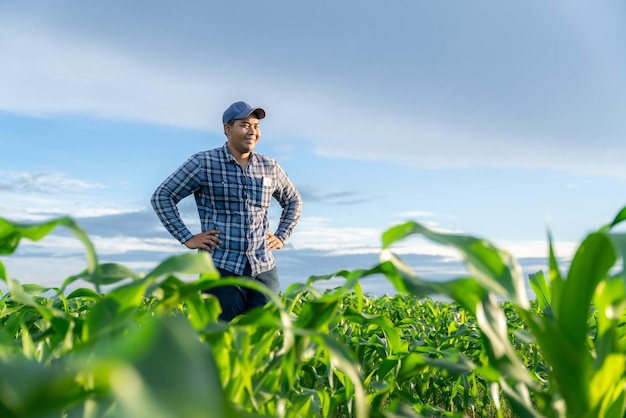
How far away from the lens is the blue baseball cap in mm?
5389

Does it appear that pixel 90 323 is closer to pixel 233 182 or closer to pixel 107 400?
pixel 107 400

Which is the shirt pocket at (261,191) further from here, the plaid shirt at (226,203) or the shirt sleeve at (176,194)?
the shirt sleeve at (176,194)

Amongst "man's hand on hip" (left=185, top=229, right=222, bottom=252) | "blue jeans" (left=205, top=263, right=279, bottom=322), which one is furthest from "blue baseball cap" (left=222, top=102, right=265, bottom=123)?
"blue jeans" (left=205, top=263, right=279, bottom=322)

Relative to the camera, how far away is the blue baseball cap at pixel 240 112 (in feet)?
17.7

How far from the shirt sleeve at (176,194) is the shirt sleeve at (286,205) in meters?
0.87

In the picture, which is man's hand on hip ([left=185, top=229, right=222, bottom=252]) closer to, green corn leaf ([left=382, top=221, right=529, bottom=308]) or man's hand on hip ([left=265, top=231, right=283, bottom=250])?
man's hand on hip ([left=265, top=231, right=283, bottom=250])

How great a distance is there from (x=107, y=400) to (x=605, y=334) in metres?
0.91

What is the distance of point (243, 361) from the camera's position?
128 cm

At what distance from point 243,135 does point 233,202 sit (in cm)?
57

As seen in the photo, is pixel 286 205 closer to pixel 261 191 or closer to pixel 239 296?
pixel 261 191

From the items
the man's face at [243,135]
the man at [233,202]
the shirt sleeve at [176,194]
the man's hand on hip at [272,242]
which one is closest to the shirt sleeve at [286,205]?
the man's hand on hip at [272,242]

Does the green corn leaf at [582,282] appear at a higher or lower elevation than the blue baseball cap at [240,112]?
lower

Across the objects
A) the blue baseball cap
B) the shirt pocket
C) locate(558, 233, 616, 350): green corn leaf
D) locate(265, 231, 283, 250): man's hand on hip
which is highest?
the blue baseball cap

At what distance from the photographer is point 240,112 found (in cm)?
541
